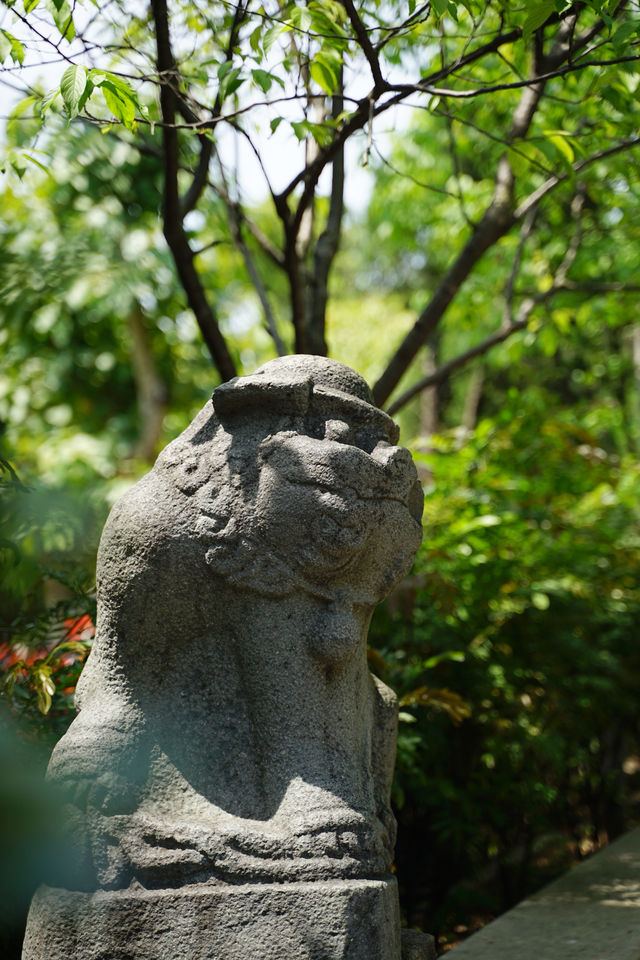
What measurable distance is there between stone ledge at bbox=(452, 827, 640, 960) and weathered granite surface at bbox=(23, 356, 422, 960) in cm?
89

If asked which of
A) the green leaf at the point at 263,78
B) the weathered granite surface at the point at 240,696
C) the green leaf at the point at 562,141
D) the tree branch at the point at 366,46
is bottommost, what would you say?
the weathered granite surface at the point at 240,696

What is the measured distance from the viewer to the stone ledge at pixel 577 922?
2709mm

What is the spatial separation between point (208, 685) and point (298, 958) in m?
0.62

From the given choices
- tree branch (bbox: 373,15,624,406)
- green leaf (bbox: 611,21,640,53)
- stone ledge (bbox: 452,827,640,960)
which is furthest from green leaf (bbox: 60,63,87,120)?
stone ledge (bbox: 452,827,640,960)

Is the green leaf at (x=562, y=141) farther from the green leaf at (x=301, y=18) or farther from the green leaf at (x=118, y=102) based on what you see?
the green leaf at (x=118, y=102)

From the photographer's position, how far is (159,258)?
9.22 m

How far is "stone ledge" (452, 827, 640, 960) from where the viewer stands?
2.71m

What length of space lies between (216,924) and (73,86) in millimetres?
2011

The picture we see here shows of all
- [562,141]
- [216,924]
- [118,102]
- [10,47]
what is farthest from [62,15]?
[216,924]

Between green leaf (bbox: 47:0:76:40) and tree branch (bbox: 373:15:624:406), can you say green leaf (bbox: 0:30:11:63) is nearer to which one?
green leaf (bbox: 47:0:76:40)

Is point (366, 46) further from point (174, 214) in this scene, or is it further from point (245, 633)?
point (245, 633)

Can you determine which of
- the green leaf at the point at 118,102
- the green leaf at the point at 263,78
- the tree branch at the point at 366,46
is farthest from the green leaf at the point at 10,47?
the tree branch at the point at 366,46

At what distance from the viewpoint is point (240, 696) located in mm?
2146

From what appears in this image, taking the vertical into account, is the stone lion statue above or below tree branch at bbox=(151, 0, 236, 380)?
below
